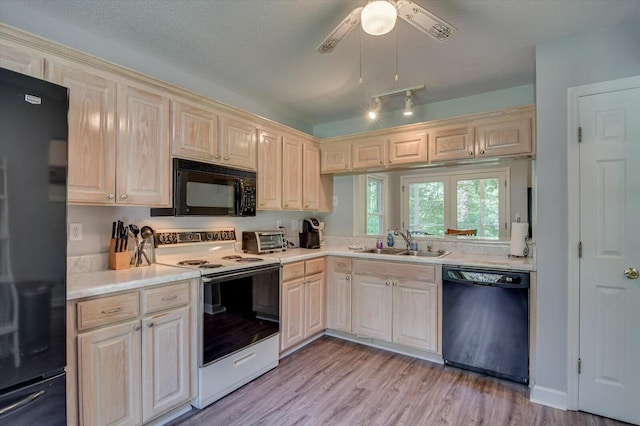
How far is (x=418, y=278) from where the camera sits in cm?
288

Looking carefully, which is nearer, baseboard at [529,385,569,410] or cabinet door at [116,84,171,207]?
cabinet door at [116,84,171,207]

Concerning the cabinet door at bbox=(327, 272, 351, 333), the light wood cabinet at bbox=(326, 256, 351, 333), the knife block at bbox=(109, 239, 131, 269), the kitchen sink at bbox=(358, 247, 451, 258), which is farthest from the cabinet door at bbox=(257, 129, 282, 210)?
the knife block at bbox=(109, 239, 131, 269)

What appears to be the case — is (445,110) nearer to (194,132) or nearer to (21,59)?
(194,132)

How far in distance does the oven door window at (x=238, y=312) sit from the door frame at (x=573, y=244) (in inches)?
86.0

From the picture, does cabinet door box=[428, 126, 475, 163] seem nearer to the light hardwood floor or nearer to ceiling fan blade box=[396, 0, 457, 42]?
ceiling fan blade box=[396, 0, 457, 42]

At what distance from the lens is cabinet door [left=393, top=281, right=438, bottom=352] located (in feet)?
9.25

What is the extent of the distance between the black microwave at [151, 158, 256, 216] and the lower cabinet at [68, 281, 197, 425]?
0.63 m

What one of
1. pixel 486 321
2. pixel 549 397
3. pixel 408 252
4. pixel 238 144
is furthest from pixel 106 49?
pixel 549 397

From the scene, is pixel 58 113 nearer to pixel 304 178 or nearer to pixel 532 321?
pixel 304 178

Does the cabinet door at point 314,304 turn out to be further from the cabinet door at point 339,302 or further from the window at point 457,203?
the window at point 457,203

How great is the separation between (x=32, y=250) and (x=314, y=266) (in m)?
2.26

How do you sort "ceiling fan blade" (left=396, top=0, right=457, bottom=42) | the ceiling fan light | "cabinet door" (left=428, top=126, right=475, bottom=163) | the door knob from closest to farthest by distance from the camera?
the ceiling fan light < "ceiling fan blade" (left=396, top=0, right=457, bottom=42) < the door knob < "cabinet door" (left=428, top=126, right=475, bottom=163)

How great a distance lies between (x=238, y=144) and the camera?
2830mm

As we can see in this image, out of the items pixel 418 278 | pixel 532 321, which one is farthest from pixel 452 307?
pixel 532 321
